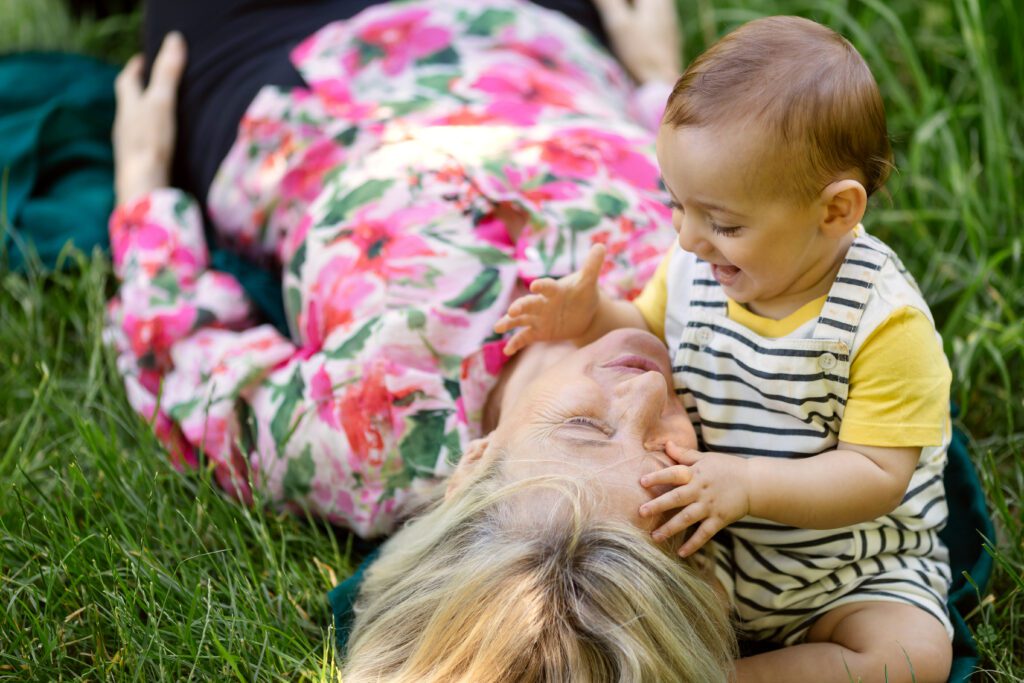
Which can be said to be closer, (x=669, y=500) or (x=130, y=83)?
(x=669, y=500)

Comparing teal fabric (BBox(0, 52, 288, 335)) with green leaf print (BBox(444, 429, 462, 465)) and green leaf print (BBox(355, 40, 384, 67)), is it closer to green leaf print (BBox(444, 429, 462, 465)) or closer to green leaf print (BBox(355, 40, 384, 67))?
green leaf print (BBox(355, 40, 384, 67))

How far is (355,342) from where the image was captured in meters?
2.06

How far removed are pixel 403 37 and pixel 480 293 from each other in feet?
3.28

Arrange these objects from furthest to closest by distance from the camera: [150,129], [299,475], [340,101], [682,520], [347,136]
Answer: [150,129] < [340,101] < [347,136] < [299,475] < [682,520]

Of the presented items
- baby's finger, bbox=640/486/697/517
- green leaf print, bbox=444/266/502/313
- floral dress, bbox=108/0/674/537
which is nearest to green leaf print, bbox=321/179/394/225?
floral dress, bbox=108/0/674/537

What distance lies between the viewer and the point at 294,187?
258cm

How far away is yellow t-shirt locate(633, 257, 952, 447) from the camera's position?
159 cm

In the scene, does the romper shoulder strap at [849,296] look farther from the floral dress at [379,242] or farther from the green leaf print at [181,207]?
the green leaf print at [181,207]

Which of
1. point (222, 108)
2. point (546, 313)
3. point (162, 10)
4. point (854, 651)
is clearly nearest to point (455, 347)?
point (546, 313)

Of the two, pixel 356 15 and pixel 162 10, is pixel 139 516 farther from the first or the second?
pixel 162 10

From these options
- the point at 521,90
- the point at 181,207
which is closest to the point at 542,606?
the point at 521,90

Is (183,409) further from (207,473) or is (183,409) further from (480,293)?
(480,293)

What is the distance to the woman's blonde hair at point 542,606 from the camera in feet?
4.71

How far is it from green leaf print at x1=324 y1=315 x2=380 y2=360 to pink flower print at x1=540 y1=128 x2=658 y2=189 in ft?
1.91
